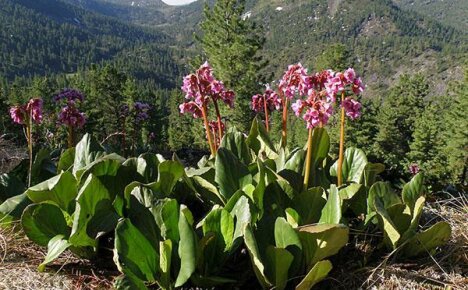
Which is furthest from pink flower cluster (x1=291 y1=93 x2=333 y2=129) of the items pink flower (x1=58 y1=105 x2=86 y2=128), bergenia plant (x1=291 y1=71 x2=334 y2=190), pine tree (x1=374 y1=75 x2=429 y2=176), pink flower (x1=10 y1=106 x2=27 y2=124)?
pine tree (x1=374 y1=75 x2=429 y2=176)

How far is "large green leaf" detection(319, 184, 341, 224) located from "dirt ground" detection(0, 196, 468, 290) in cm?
31

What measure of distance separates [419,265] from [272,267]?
0.92m

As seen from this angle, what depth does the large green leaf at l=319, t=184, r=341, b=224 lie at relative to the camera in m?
2.21

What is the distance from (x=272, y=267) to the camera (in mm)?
2082

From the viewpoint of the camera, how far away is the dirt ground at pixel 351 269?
219cm

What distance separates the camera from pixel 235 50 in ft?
87.7

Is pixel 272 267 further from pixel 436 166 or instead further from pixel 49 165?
pixel 436 166

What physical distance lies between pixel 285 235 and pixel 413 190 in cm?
103

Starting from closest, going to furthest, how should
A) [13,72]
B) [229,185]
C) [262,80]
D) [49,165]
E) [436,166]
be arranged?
[229,185] → [49,165] → [262,80] → [436,166] → [13,72]

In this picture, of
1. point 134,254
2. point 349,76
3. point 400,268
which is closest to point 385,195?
point 400,268

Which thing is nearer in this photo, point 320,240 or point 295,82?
point 320,240

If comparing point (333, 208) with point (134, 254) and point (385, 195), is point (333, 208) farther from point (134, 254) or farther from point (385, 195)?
point (134, 254)

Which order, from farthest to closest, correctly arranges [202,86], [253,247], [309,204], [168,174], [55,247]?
1. [202,86]
2. [168,174]
3. [309,204]
4. [55,247]
5. [253,247]

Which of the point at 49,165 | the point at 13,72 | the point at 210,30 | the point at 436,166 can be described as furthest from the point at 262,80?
the point at 13,72
